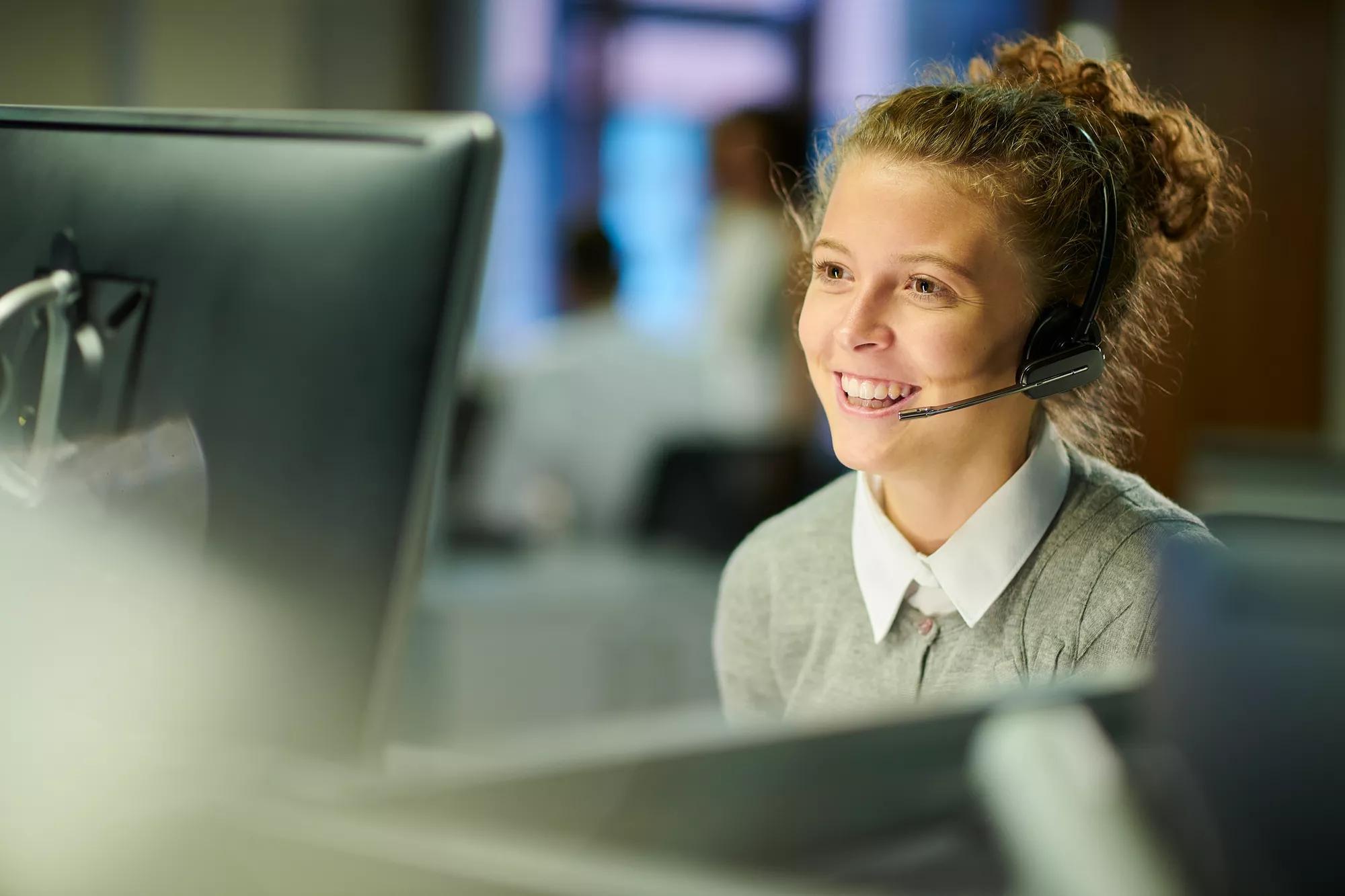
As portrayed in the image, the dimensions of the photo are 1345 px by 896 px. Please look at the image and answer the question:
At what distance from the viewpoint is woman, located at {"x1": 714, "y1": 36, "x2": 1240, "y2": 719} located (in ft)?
1.75

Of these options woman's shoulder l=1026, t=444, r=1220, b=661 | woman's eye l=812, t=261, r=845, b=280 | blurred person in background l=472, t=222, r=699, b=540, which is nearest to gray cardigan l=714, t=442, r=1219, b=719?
woman's shoulder l=1026, t=444, r=1220, b=661

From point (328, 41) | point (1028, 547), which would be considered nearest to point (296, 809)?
point (1028, 547)

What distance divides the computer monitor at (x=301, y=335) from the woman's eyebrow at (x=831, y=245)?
0.14 m

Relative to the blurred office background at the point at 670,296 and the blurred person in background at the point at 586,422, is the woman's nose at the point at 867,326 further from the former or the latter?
the blurred person in background at the point at 586,422

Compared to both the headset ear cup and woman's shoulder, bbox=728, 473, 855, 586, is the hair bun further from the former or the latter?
woman's shoulder, bbox=728, 473, 855, 586

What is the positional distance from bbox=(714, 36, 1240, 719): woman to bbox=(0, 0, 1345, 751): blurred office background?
4 centimetres

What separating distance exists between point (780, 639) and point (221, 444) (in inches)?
10.7

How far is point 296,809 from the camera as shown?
406mm

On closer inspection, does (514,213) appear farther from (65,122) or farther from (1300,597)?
(1300,597)

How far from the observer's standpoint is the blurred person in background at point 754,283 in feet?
2.70

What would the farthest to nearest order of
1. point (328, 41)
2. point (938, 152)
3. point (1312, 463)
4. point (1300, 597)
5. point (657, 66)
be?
point (657, 66)
point (328, 41)
point (1312, 463)
point (938, 152)
point (1300, 597)

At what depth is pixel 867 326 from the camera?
550mm

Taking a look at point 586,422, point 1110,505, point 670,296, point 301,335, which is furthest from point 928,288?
point 670,296

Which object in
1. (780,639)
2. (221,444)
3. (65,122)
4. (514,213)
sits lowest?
(514,213)
